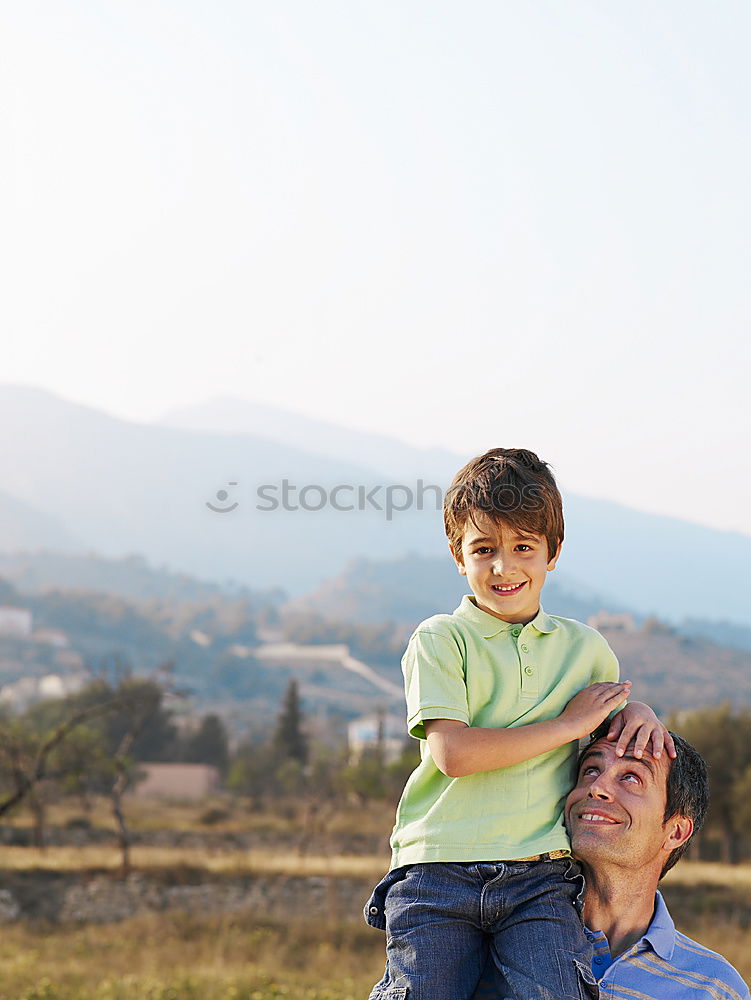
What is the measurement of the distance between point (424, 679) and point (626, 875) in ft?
2.79

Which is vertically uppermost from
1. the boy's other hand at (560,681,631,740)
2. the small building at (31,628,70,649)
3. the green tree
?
the boy's other hand at (560,681,631,740)

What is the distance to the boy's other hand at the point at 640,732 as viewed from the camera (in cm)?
311

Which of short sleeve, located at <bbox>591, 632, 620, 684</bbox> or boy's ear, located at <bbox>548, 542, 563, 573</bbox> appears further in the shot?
short sleeve, located at <bbox>591, 632, 620, 684</bbox>

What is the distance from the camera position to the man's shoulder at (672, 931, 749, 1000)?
320cm

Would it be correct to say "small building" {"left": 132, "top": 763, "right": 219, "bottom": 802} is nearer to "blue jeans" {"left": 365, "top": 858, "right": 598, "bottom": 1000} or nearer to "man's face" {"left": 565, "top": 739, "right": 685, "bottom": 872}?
"man's face" {"left": 565, "top": 739, "right": 685, "bottom": 872}

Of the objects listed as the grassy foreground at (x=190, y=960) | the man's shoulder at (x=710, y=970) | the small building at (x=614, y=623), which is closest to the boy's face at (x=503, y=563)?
the man's shoulder at (x=710, y=970)

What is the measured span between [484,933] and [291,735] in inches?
2246

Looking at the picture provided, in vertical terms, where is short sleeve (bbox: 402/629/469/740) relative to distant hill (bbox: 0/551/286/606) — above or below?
above

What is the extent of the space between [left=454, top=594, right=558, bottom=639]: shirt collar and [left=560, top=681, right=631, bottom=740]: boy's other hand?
0.20m

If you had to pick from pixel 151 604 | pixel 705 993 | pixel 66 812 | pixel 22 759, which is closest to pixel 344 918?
pixel 22 759

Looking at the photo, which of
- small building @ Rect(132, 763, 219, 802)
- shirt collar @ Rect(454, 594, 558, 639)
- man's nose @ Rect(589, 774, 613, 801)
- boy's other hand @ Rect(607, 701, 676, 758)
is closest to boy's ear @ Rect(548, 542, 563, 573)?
shirt collar @ Rect(454, 594, 558, 639)

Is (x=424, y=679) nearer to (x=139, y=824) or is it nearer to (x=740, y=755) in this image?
(x=740, y=755)

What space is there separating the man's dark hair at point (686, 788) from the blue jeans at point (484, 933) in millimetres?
511

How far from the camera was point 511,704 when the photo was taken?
3.02 metres
